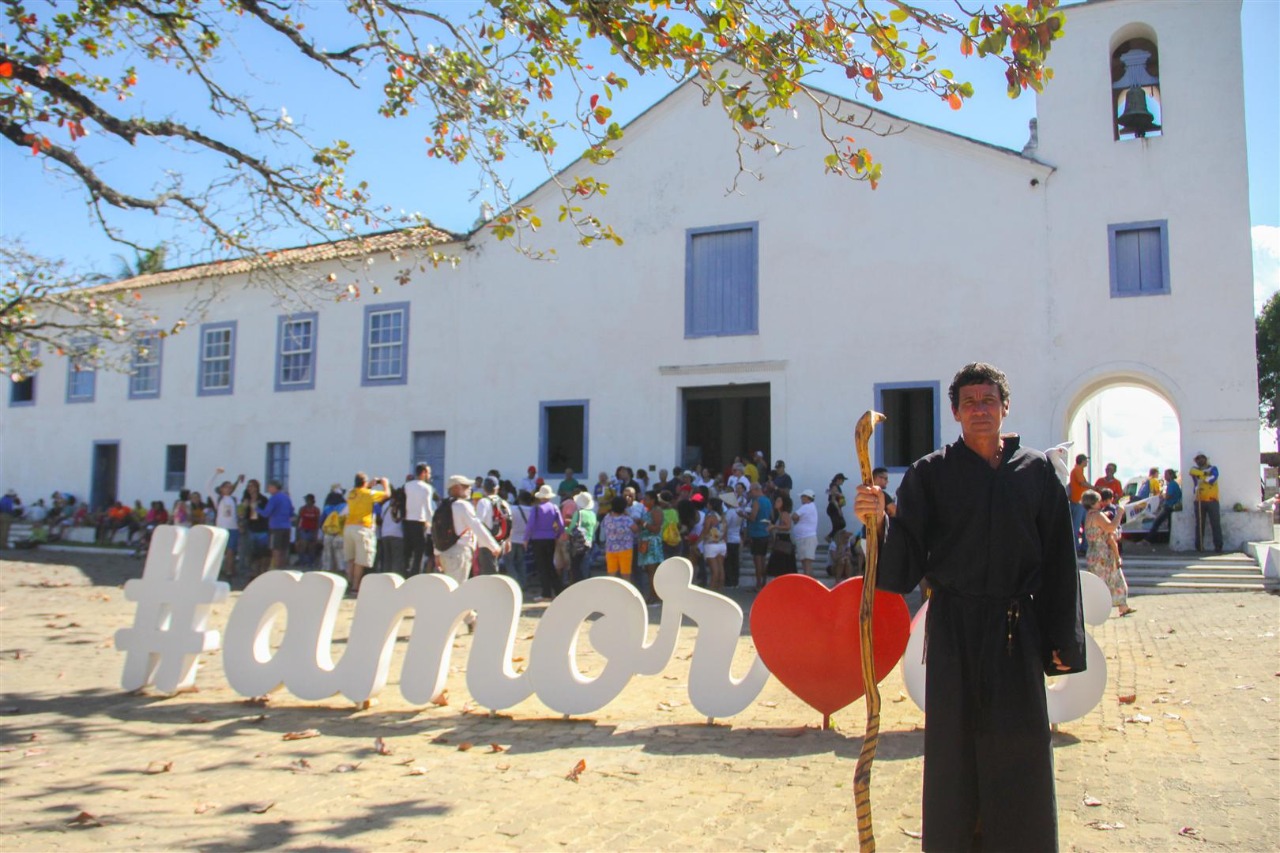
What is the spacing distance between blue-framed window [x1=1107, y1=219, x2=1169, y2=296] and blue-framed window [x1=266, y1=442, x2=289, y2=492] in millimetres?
18314

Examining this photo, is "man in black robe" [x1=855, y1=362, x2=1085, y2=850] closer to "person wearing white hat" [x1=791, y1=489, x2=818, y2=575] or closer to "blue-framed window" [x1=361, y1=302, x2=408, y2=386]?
"person wearing white hat" [x1=791, y1=489, x2=818, y2=575]

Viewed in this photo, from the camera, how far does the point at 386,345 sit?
72.4 ft

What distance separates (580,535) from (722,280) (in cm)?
675

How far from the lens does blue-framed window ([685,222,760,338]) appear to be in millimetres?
18344

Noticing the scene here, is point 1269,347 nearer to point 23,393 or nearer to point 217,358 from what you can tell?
point 217,358

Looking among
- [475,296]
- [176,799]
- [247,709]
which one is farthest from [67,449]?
[176,799]

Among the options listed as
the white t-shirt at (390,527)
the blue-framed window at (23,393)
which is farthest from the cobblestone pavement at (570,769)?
the blue-framed window at (23,393)

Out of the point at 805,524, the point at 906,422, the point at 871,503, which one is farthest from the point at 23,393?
the point at 871,503

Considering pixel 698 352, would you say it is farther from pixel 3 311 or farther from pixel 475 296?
pixel 3 311

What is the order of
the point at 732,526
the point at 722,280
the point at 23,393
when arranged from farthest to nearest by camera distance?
the point at 23,393, the point at 722,280, the point at 732,526

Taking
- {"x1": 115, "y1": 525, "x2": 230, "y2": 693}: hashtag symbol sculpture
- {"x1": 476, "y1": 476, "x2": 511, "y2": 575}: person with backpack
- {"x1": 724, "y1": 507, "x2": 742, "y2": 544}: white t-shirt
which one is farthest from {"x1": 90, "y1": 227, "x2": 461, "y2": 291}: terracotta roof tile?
{"x1": 724, "y1": 507, "x2": 742, "y2": 544}: white t-shirt

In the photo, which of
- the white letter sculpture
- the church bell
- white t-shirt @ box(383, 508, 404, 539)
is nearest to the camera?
the white letter sculpture

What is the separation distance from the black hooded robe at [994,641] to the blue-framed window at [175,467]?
80.7ft

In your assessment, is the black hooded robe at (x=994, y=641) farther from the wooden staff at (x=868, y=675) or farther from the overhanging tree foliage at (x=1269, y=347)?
the overhanging tree foliage at (x=1269, y=347)
